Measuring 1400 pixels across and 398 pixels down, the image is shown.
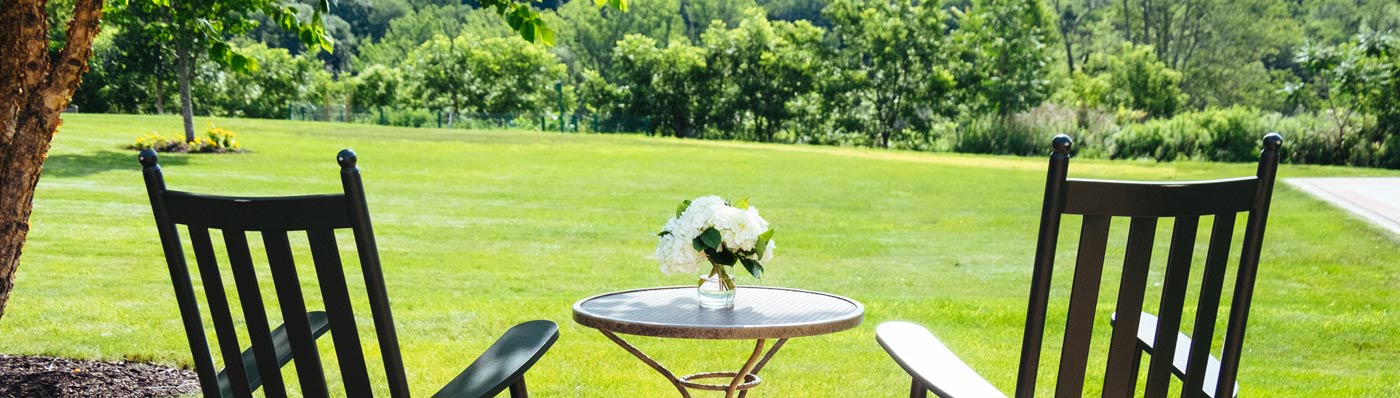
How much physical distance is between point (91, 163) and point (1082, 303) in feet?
54.2

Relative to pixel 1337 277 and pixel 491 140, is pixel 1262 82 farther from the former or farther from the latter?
pixel 1337 277

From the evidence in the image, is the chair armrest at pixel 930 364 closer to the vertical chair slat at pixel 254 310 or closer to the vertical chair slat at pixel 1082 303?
the vertical chair slat at pixel 1082 303

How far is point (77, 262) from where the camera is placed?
25.7ft

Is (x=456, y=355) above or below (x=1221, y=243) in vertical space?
below

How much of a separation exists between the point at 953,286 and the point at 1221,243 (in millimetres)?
6091

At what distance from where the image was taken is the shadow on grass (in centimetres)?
1455

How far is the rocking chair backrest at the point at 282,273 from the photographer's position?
1.68 meters

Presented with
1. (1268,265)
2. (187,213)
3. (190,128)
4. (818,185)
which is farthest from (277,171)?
(187,213)

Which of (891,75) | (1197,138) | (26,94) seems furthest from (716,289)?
Answer: (891,75)

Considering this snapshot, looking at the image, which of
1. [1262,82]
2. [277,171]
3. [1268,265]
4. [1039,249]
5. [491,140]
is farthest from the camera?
[1262,82]

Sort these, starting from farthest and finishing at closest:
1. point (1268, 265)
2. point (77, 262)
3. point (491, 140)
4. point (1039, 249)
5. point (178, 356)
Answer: point (491, 140) < point (1268, 265) < point (77, 262) < point (178, 356) < point (1039, 249)

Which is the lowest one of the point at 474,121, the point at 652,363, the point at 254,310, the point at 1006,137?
the point at 474,121

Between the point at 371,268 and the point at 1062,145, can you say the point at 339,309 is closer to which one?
the point at 371,268

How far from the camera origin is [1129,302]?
5.92 feet
